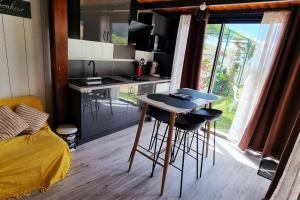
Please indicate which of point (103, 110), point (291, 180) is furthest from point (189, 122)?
point (103, 110)

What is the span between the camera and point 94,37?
2.77 m

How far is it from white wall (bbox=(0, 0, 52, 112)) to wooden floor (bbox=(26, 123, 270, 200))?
3.68 feet

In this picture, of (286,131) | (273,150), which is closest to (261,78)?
(286,131)

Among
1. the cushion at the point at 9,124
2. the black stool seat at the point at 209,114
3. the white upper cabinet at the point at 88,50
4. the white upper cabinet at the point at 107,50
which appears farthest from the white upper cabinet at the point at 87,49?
the black stool seat at the point at 209,114

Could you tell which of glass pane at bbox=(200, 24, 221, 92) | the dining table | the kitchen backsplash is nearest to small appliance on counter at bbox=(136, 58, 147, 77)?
the kitchen backsplash

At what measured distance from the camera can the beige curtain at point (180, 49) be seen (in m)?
3.66

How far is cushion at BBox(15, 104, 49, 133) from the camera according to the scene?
2169mm

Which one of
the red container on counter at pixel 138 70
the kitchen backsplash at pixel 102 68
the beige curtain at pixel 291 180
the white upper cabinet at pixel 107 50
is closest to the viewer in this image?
the beige curtain at pixel 291 180

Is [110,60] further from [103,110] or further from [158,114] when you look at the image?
[158,114]

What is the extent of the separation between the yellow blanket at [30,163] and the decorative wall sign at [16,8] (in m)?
1.45

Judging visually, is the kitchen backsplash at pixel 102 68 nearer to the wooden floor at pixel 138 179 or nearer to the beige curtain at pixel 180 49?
the beige curtain at pixel 180 49

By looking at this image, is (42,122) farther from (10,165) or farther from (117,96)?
(117,96)

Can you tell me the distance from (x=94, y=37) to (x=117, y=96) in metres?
0.97

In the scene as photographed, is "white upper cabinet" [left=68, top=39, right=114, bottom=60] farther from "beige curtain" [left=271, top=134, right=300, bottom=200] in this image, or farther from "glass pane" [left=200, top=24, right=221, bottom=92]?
"beige curtain" [left=271, top=134, right=300, bottom=200]
